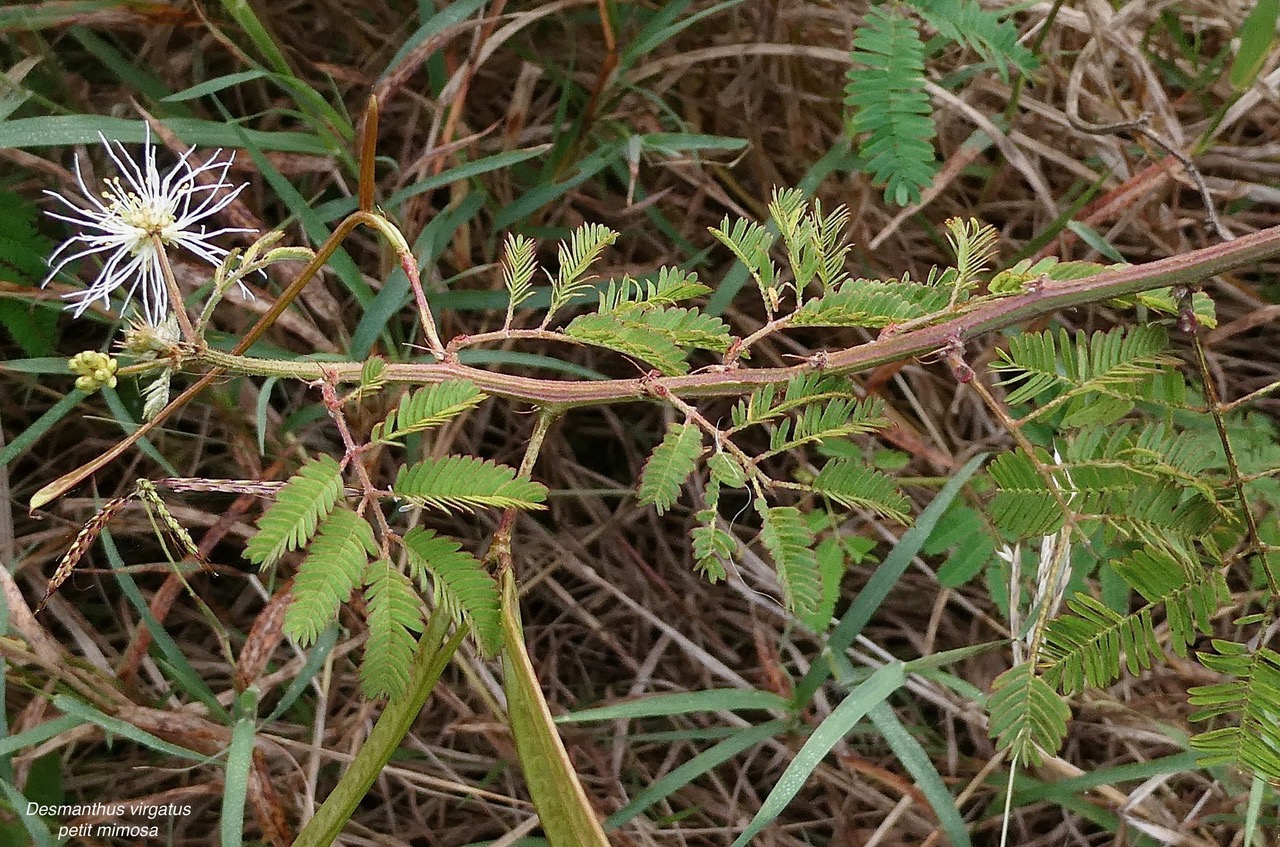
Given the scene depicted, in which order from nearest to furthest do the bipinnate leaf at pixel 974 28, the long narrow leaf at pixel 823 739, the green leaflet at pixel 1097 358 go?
the green leaflet at pixel 1097 358 < the long narrow leaf at pixel 823 739 < the bipinnate leaf at pixel 974 28

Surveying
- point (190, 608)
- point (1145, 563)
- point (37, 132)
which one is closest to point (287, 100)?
point (37, 132)

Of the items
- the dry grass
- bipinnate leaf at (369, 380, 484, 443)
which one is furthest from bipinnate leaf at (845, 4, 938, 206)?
bipinnate leaf at (369, 380, 484, 443)

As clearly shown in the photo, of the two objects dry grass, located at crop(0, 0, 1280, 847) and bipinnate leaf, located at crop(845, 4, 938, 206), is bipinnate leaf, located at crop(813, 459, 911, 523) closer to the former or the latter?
bipinnate leaf, located at crop(845, 4, 938, 206)

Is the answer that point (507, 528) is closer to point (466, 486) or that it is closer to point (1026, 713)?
point (466, 486)

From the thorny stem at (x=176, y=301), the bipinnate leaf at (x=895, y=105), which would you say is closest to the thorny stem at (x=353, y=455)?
the thorny stem at (x=176, y=301)

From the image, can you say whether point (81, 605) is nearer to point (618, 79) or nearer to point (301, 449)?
point (301, 449)

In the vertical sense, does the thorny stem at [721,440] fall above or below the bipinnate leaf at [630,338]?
below

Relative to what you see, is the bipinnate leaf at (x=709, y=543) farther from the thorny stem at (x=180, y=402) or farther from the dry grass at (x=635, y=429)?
the dry grass at (x=635, y=429)
